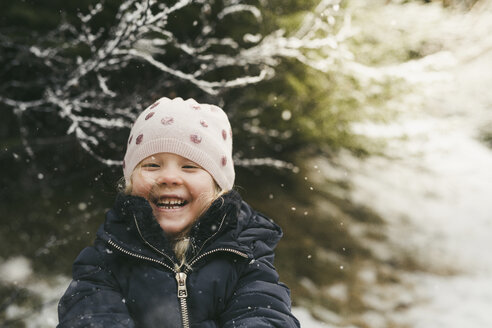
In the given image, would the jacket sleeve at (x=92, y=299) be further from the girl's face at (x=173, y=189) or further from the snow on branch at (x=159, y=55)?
the snow on branch at (x=159, y=55)

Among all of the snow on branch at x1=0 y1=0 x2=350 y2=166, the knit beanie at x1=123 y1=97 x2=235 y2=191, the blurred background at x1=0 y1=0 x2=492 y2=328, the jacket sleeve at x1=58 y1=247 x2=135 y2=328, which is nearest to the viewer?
the jacket sleeve at x1=58 y1=247 x2=135 y2=328

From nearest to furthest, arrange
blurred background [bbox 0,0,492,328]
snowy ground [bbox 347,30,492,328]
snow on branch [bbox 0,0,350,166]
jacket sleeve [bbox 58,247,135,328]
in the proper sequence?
jacket sleeve [bbox 58,247,135,328], snow on branch [bbox 0,0,350,166], blurred background [bbox 0,0,492,328], snowy ground [bbox 347,30,492,328]

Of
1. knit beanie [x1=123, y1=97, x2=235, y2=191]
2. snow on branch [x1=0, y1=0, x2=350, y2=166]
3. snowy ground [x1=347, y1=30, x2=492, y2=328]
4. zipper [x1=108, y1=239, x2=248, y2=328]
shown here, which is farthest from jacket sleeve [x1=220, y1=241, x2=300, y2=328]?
snowy ground [x1=347, y1=30, x2=492, y2=328]

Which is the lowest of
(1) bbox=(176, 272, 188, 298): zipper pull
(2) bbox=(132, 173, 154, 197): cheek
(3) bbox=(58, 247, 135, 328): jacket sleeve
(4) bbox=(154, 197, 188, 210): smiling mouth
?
(3) bbox=(58, 247, 135, 328): jacket sleeve

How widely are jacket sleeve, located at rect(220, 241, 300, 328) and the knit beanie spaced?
1.39 feet

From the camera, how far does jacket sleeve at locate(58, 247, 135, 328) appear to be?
4.77ft

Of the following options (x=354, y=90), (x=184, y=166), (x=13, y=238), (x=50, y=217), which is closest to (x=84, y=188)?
(x=50, y=217)

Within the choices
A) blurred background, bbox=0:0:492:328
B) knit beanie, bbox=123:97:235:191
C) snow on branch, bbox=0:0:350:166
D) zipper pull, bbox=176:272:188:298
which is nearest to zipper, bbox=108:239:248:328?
zipper pull, bbox=176:272:188:298

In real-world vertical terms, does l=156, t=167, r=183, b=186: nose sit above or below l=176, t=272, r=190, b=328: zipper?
above

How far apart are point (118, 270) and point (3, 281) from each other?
3548mm

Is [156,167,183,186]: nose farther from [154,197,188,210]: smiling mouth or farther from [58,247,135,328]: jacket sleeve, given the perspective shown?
[58,247,135,328]: jacket sleeve

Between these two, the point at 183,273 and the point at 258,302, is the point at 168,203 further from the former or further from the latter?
the point at 258,302

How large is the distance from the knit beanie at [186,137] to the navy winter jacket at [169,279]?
217 millimetres

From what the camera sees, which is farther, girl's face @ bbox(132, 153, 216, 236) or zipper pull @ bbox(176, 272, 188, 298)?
girl's face @ bbox(132, 153, 216, 236)
